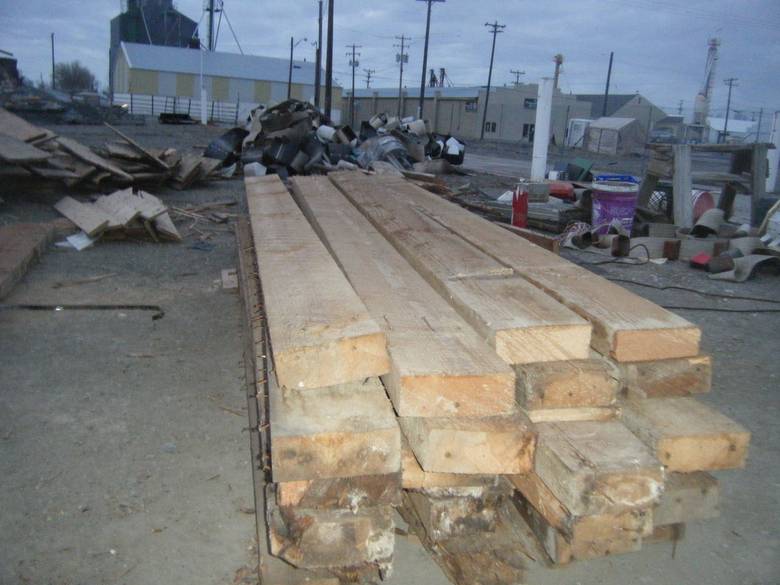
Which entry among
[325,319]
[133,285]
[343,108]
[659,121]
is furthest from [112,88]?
[325,319]

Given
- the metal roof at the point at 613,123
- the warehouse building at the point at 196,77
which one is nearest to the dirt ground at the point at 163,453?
the metal roof at the point at 613,123

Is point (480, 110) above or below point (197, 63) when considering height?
below

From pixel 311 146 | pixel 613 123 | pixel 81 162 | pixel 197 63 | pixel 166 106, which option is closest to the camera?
pixel 81 162

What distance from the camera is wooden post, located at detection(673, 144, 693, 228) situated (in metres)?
8.35

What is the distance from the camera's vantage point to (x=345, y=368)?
195 cm

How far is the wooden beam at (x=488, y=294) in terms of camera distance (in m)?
2.08

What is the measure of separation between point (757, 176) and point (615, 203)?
217cm

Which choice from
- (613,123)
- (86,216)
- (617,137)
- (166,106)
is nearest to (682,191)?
(86,216)

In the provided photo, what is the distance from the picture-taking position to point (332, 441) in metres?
1.81

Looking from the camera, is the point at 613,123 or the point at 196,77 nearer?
the point at 613,123

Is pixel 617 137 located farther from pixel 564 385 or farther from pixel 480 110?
pixel 564 385

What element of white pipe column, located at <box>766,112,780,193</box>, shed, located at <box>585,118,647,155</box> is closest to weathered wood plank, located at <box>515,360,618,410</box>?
white pipe column, located at <box>766,112,780,193</box>

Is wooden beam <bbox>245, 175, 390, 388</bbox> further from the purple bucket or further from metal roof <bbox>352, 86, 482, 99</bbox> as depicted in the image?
metal roof <bbox>352, 86, 482, 99</bbox>

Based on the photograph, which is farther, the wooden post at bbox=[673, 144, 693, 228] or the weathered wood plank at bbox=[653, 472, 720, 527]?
the wooden post at bbox=[673, 144, 693, 228]
